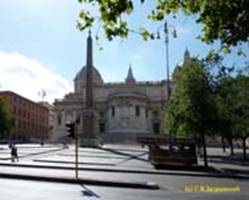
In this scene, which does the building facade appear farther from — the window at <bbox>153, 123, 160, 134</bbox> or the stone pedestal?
the stone pedestal

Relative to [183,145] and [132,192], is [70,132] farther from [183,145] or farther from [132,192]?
[183,145]

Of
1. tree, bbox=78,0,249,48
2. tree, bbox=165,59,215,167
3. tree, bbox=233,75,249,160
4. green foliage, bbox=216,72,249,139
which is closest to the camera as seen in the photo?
tree, bbox=78,0,249,48

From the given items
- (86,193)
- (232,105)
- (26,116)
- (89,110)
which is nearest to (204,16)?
(86,193)

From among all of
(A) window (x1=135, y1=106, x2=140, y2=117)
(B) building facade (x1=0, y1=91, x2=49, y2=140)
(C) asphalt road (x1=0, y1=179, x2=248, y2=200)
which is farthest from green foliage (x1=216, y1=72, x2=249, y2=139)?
(B) building facade (x1=0, y1=91, x2=49, y2=140)

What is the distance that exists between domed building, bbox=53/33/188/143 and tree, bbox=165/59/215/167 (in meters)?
75.6

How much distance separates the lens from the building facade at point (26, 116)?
12950 centimetres

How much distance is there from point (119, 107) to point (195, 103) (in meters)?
94.0

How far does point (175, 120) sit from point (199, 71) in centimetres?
376

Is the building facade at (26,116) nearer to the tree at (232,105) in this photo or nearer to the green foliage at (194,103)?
the tree at (232,105)

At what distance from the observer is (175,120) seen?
34250mm

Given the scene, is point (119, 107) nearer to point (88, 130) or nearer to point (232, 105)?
point (88, 130)

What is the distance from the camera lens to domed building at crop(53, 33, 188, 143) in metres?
124

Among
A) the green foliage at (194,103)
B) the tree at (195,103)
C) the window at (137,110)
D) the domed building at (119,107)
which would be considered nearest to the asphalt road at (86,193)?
the tree at (195,103)

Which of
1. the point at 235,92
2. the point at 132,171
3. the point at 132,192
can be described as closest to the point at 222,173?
the point at 132,171
